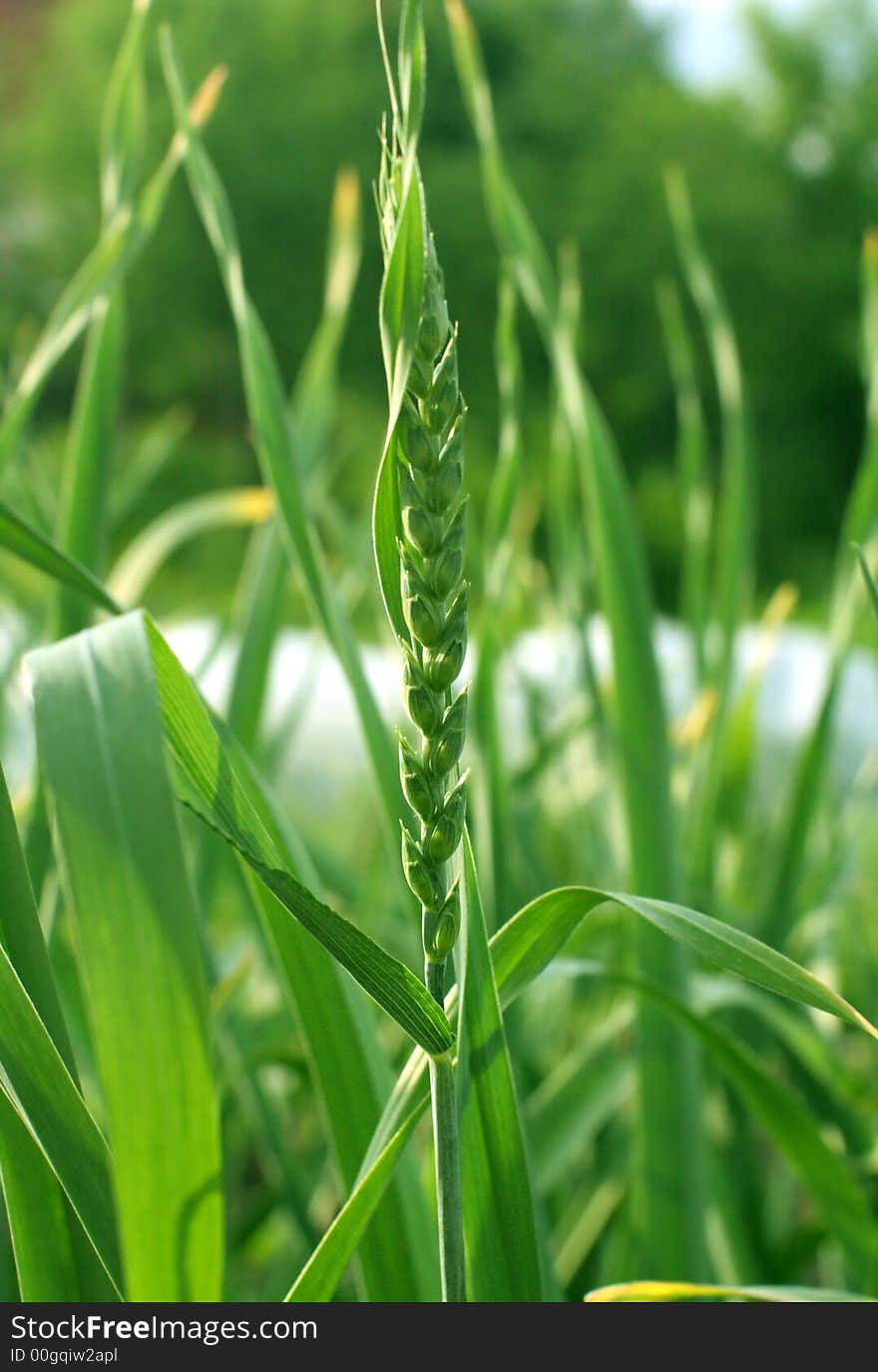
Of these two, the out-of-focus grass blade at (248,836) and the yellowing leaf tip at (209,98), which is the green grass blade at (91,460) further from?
the out-of-focus grass blade at (248,836)

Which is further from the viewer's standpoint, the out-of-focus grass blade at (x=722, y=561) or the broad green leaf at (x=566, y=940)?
the out-of-focus grass blade at (x=722, y=561)

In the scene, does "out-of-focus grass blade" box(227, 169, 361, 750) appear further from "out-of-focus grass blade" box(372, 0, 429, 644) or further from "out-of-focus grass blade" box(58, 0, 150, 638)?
"out-of-focus grass blade" box(372, 0, 429, 644)

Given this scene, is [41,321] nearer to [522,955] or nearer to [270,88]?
[270,88]

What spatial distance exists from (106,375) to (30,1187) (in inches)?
8.8

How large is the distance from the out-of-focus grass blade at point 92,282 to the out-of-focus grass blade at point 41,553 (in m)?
0.12

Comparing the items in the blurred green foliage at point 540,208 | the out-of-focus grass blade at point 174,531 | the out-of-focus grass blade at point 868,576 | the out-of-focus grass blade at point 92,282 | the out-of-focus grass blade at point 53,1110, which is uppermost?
the blurred green foliage at point 540,208

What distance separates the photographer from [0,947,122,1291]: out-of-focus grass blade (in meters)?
0.16

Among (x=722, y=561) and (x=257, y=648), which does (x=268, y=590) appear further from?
(x=722, y=561)

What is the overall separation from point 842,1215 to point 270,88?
26.0 feet

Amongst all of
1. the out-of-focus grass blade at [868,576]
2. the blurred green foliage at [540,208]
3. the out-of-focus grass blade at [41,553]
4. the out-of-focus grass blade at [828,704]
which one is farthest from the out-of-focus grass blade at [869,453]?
the blurred green foliage at [540,208]

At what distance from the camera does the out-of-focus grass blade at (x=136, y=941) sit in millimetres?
118

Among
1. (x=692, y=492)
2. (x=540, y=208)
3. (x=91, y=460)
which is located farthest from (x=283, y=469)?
(x=540, y=208)

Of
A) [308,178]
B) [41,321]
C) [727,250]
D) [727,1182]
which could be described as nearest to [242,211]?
[308,178]

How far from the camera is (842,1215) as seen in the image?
1.04ft
